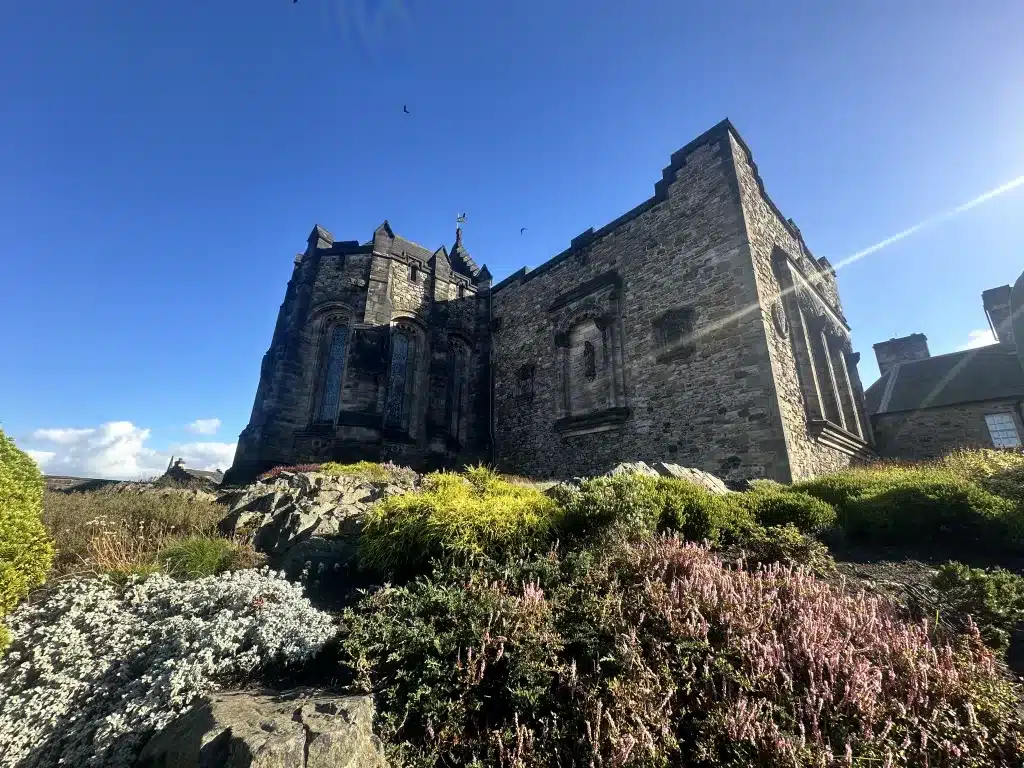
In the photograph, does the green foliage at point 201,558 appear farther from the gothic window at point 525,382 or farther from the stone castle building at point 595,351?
the gothic window at point 525,382

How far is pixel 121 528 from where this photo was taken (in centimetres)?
545

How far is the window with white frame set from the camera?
15546 mm

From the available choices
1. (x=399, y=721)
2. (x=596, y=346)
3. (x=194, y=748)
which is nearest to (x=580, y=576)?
(x=399, y=721)

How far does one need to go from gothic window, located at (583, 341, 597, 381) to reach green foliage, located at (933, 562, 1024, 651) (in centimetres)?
1024

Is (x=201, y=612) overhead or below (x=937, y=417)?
below

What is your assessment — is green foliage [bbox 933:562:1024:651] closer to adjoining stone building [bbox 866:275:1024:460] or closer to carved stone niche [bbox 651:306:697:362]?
carved stone niche [bbox 651:306:697:362]

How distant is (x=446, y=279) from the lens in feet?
59.9

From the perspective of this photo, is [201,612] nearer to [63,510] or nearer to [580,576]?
[580,576]

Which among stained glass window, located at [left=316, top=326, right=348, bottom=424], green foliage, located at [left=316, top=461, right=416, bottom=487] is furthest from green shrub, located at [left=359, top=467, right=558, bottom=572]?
stained glass window, located at [left=316, top=326, right=348, bottom=424]

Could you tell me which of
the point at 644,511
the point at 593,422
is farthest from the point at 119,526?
the point at 593,422

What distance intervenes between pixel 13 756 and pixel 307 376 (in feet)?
44.1

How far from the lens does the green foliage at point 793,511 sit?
5.92m

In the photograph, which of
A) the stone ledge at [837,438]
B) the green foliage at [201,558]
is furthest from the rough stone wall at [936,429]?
the green foliage at [201,558]

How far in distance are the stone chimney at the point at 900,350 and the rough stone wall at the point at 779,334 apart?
1613 cm
